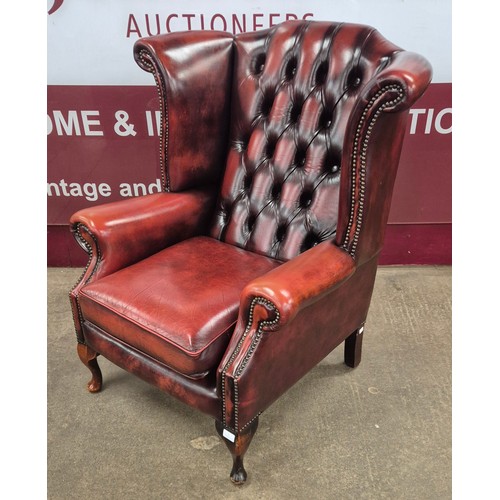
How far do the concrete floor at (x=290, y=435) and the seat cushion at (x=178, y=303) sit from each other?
37 cm

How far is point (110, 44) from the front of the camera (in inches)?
88.9

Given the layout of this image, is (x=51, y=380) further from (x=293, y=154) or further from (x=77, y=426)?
(x=293, y=154)

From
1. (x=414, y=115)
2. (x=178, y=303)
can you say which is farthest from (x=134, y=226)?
(x=414, y=115)

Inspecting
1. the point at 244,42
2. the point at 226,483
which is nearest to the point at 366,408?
the point at 226,483

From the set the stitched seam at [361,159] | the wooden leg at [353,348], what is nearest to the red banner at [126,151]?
the wooden leg at [353,348]

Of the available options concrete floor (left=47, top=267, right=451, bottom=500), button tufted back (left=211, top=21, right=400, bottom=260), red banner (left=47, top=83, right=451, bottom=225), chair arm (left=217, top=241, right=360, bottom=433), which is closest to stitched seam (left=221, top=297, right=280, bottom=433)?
chair arm (left=217, top=241, right=360, bottom=433)

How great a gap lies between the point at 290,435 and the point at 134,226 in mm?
873

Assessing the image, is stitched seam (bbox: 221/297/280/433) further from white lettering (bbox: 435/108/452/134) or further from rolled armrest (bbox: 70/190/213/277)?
white lettering (bbox: 435/108/452/134)

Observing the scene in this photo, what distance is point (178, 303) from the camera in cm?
150

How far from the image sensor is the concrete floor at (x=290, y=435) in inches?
61.2

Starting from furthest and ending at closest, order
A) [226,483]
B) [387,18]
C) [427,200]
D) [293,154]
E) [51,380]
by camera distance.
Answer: [427,200], [387,18], [51,380], [293,154], [226,483]

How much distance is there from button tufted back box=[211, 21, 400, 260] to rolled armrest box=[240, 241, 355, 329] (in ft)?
0.87

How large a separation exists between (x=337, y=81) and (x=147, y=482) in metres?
1.41

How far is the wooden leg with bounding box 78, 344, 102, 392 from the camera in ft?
5.98
